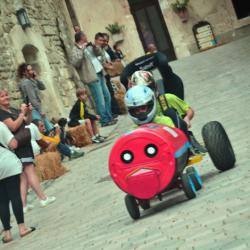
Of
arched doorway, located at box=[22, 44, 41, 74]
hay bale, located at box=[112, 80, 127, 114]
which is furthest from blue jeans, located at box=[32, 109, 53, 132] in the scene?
hay bale, located at box=[112, 80, 127, 114]

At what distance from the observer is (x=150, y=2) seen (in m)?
34.6

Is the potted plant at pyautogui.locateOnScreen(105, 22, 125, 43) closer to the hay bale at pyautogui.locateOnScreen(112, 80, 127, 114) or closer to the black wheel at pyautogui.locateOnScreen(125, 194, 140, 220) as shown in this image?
the hay bale at pyautogui.locateOnScreen(112, 80, 127, 114)

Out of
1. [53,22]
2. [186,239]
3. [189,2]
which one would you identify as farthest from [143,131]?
[189,2]

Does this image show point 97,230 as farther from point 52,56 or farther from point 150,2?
point 150,2

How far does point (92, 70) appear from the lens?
57.0ft

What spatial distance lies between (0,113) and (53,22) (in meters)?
13.3

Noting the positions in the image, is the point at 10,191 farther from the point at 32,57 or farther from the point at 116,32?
the point at 116,32

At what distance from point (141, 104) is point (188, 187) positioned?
88 centimetres

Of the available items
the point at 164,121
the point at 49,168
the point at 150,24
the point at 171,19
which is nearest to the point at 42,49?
the point at 49,168

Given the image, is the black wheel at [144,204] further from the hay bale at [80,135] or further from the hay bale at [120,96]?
the hay bale at [120,96]

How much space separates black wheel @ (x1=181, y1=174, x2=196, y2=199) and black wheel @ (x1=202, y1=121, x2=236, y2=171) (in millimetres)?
736

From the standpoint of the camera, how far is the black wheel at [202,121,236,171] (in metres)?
7.37

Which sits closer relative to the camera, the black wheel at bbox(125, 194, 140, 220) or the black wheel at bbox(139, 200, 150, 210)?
the black wheel at bbox(125, 194, 140, 220)

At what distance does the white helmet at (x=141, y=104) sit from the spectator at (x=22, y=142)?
8.36 feet
